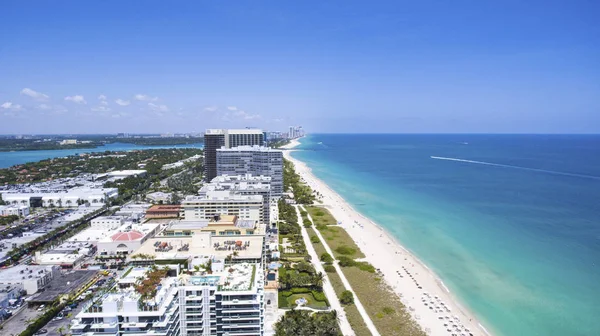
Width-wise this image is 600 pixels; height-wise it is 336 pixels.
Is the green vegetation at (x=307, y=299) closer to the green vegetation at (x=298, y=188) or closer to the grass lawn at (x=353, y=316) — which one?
the grass lawn at (x=353, y=316)

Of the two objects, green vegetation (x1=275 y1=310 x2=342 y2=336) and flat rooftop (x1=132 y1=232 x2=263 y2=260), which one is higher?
flat rooftop (x1=132 y1=232 x2=263 y2=260)

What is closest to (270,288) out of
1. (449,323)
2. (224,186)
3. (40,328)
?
(449,323)

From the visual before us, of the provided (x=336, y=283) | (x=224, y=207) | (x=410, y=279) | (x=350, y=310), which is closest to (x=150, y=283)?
(x=350, y=310)

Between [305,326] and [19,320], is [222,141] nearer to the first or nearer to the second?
[19,320]

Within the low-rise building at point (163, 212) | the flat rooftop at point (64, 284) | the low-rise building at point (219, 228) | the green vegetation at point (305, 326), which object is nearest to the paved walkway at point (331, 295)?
the green vegetation at point (305, 326)

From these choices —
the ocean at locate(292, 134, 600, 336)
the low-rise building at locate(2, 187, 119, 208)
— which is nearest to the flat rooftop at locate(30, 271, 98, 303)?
the low-rise building at locate(2, 187, 119, 208)

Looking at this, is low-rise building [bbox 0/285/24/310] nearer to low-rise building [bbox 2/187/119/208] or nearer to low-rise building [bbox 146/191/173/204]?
low-rise building [bbox 2/187/119/208]

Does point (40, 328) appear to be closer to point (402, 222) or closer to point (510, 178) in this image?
point (402, 222)
